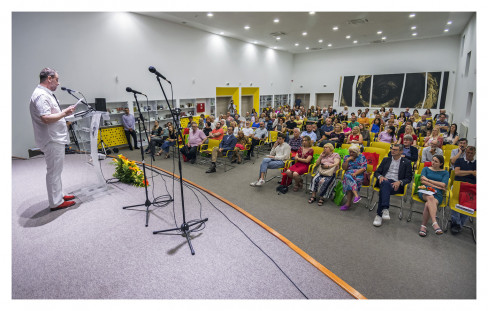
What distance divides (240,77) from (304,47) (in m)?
4.97

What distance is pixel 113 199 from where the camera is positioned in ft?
14.1

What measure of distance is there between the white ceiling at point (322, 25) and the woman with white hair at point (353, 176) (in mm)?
6560

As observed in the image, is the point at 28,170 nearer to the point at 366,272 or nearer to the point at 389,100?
the point at 366,272

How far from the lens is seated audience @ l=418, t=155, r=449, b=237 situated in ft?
11.5

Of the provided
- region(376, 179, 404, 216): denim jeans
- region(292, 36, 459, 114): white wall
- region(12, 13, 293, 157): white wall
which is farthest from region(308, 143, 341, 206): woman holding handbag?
region(292, 36, 459, 114): white wall

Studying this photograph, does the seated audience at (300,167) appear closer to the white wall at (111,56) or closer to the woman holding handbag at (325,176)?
the woman holding handbag at (325,176)

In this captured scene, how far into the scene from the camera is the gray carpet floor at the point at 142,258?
7.66ft

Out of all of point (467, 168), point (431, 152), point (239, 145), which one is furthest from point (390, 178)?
point (239, 145)

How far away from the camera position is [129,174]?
16.7 feet

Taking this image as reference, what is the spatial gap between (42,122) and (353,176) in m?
4.77

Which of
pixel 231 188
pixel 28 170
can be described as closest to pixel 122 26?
pixel 28 170

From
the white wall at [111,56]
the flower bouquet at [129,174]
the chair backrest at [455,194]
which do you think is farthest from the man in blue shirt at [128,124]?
the chair backrest at [455,194]

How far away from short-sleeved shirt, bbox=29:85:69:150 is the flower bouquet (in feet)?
5.14

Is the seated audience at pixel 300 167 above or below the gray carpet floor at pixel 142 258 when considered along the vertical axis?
above
